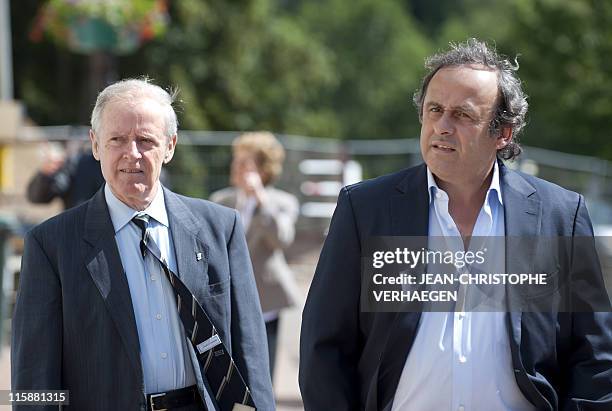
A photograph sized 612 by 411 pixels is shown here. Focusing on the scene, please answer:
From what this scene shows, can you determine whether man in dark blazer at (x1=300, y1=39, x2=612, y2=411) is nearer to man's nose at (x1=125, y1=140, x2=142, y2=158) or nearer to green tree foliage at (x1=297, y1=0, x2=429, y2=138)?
man's nose at (x1=125, y1=140, x2=142, y2=158)

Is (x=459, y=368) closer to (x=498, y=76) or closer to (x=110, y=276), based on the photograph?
(x=498, y=76)

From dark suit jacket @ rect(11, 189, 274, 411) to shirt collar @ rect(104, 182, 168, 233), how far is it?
30mm

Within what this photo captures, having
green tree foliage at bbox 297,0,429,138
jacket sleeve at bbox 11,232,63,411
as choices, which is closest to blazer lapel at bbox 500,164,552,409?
jacket sleeve at bbox 11,232,63,411

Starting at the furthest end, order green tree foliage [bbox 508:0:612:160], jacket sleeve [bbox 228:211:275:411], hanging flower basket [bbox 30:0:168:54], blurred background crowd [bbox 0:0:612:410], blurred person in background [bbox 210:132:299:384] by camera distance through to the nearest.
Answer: green tree foliage [bbox 508:0:612:160]
hanging flower basket [bbox 30:0:168:54]
blurred background crowd [bbox 0:0:612:410]
blurred person in background [bbox 210:132:299:384]
jacket sleeve [bbox 228:211:275:411]

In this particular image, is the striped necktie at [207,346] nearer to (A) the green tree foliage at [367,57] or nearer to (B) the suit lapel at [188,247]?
(B) the suit lapel at [188,247]

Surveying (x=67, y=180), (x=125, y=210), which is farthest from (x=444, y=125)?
(x=67, y=180)

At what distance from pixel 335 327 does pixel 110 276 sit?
744 mm

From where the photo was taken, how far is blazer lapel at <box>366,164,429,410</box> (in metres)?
3.22

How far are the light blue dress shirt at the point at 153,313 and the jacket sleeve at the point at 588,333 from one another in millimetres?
1207

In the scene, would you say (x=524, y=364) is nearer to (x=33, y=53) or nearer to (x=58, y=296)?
(x=58, y=296)

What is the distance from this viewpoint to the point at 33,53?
27734 mm

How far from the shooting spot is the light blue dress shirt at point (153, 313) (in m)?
3.47

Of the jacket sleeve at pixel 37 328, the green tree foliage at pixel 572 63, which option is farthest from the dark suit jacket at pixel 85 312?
the green tree foliage at pixel 572 63

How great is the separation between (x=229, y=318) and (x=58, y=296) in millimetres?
580
